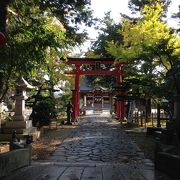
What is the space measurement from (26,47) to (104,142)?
6476 mm

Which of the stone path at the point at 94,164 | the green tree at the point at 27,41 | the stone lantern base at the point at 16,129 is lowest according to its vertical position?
the stone path at the point at 94,164

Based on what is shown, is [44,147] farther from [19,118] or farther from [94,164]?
[94,164]

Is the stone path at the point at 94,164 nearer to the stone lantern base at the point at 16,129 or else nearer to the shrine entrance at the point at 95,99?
the stone lantern base at the point at 16,129

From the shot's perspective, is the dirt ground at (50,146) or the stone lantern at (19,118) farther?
the stone lantern at (19,118)

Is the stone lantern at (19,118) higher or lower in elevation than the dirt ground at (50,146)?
higher

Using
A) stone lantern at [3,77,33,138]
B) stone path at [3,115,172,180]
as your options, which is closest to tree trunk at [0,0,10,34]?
stone path at [3,115,172,180]

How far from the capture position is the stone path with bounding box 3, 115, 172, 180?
28.2 ft

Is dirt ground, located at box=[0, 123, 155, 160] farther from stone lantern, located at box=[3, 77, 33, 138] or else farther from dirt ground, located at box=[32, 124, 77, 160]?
stone lantern, located at box=[3, 77, 33, 138]

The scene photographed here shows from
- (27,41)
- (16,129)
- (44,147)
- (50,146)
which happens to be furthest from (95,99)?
(27,41)

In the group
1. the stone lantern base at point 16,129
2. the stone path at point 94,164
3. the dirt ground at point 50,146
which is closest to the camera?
the stone path at point 94,164

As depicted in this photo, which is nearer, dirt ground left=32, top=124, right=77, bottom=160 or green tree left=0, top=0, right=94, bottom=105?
green tree left=0, top=0, right=94, bottom=105

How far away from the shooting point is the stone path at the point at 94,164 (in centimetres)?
859

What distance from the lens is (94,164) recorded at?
409 inches

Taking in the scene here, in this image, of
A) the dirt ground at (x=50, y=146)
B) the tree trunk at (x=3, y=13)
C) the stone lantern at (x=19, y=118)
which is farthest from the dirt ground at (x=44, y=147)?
the tree trunk at (x=3, y=13)
